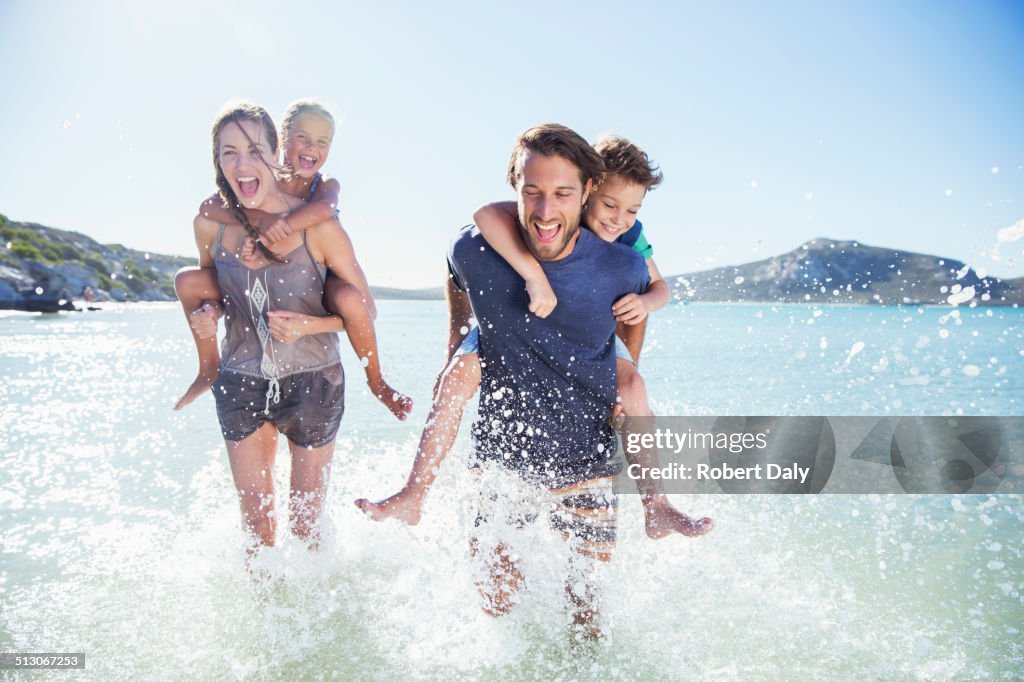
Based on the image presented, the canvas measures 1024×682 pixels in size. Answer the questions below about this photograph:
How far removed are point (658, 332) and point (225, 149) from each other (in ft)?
94.3

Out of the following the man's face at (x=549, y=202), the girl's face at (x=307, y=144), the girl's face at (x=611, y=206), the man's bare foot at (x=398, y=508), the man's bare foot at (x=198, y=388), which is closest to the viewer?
the man's bare foot at (x=398, y=508)

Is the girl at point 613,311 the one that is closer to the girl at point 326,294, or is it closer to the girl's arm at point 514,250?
the girl's arm at point 514,250

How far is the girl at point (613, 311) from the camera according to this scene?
2.91 metres

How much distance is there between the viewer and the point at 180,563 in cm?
440

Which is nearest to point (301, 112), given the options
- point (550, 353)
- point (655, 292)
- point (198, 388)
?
point (198, 388)

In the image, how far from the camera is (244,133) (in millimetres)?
3422

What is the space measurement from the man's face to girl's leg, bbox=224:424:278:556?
1.84 metres

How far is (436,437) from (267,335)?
1.15 metres

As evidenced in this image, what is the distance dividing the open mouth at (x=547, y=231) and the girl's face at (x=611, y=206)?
508mm

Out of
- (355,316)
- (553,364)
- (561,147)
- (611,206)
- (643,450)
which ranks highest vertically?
(561,147)

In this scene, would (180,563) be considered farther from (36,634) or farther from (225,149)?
(225,149)

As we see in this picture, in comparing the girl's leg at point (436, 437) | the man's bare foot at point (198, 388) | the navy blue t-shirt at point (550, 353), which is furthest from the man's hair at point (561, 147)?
the man's bare foot at point (198, 388)

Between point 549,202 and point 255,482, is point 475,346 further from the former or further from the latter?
point 255,482

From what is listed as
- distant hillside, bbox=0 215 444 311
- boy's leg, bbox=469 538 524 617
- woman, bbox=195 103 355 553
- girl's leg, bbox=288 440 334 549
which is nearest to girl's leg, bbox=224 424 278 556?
woman, bbox=195 103 355 553
